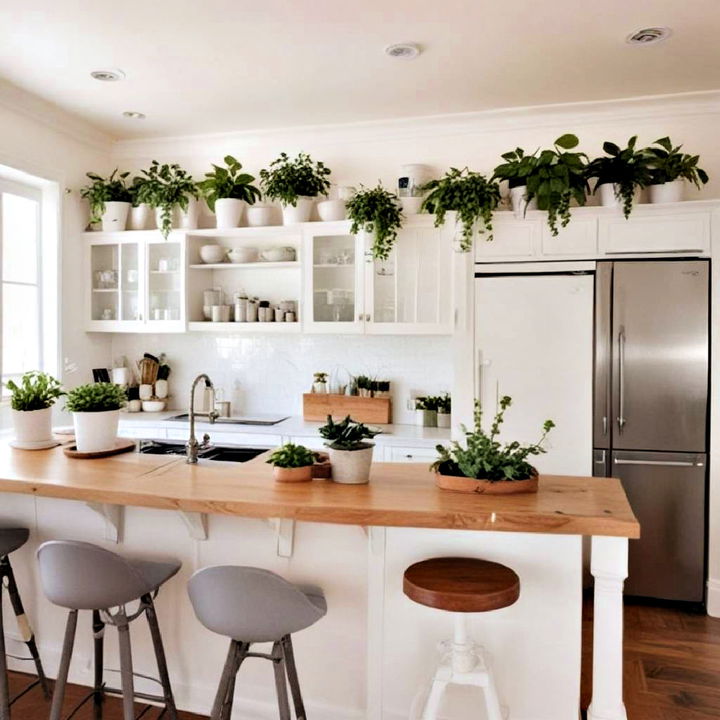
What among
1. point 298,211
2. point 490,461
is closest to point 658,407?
point 490,461

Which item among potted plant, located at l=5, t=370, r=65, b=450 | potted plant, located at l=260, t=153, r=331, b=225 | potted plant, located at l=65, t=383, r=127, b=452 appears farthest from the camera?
potted plant, located at l=260, t=153, r=331, b=225

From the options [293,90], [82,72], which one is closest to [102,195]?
[82,72]

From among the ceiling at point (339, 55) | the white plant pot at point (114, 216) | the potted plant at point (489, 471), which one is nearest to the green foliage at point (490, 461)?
the potted plant at point (489, 471)

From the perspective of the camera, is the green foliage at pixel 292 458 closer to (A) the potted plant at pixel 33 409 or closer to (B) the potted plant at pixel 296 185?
(A) the potted plant at pixel 33 409

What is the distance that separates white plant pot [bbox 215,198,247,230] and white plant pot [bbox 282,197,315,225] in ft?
1.09

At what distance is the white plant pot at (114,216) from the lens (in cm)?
450

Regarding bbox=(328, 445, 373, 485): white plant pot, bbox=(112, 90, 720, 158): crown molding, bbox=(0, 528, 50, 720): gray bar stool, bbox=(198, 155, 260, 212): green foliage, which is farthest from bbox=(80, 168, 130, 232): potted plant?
bbox=(328, 445, 373, 485): white plant pot

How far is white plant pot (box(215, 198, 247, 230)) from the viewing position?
432 centimetres

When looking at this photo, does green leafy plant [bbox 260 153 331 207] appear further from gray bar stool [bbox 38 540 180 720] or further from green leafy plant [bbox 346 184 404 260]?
gray bar stool [bbox 38 540 180 720]

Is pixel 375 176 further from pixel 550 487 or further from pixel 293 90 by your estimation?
pixel 550 487

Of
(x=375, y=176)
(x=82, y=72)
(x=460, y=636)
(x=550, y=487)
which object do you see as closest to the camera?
(x=460, y=636)

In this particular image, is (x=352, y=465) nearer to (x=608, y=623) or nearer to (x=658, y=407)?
(x=608, y=623)

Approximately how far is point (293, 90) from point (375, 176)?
883mm

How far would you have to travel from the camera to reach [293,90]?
3.73 m
